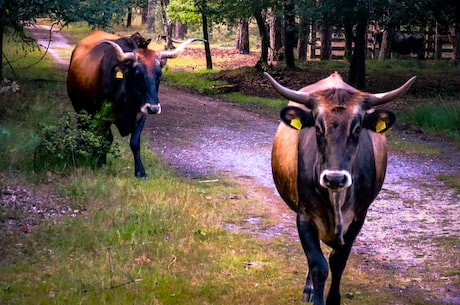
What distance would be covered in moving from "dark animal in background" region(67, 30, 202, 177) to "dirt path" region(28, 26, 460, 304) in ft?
4.08

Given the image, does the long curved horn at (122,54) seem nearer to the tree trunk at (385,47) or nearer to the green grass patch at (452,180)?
the green grass patch at (452,180)

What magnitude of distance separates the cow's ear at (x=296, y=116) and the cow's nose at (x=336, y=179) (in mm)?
650

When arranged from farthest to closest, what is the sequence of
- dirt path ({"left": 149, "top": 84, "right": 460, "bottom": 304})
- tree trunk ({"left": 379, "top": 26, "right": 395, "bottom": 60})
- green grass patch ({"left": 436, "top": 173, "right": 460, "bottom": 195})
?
tree trunk ({"left": 379, "top": 26, "right": 395, "bottom": 60}), green grass patch ({"left": 436, "top": 173, "right": 460, "bottom": 195}), dirt path ({"left": 149, "top": 84, "right": 460, "bottom": 304})

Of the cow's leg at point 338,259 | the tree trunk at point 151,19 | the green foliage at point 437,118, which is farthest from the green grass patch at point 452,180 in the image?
the tree trunk at point 151,19

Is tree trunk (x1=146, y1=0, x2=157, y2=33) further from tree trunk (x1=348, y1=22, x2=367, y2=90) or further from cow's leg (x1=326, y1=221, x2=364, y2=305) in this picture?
cow's leg (x1=326, y1=221, x2=364, y2=305)

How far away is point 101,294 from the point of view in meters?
6.21

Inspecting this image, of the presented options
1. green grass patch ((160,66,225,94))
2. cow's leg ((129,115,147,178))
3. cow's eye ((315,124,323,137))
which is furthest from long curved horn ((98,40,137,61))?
green grass patch ((160,66,225,94))

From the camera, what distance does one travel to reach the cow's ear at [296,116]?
5844mm

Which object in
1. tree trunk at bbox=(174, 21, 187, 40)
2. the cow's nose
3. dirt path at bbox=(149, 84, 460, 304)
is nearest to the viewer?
the cow's nose

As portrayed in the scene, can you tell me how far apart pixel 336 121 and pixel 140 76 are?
5.88 m

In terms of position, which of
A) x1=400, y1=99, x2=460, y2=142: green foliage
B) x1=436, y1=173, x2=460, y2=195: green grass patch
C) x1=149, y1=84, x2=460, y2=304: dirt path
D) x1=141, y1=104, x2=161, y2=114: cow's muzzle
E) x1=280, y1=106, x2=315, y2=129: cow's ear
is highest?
x1=280, y1=106, x2=315, y2=129: cow's ear

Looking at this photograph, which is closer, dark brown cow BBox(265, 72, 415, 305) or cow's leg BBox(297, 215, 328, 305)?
dark brown cow BBox(265, 72, 415, 305)

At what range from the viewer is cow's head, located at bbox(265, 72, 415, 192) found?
17.7ft

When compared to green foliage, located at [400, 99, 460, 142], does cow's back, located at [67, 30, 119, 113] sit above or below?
above
